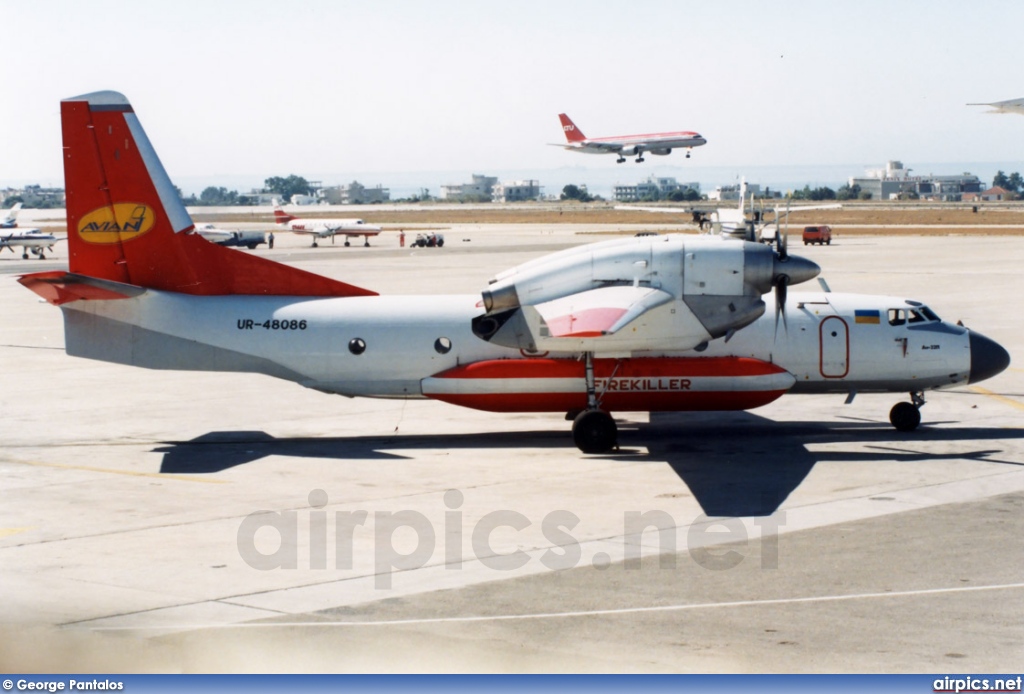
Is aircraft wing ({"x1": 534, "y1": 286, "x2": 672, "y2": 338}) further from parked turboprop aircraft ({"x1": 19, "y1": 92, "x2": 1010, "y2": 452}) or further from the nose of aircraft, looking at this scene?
the nose of aircraft

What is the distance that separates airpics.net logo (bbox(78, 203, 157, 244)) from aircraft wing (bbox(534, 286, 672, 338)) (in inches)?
376

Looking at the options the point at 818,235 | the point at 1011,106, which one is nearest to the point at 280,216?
the point at 818,235

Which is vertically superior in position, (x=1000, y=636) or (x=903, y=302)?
(x=903, y=302)

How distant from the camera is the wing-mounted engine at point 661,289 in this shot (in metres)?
23.9

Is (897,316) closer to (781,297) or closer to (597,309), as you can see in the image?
(781,297)

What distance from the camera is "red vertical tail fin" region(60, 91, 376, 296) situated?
26.3m

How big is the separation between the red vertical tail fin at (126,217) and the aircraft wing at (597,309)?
25.3 ft

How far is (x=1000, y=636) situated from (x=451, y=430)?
16.5 metres

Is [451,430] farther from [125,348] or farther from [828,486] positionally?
[828,486]

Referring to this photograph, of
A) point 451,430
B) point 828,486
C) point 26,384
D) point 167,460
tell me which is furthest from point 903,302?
point 26,384

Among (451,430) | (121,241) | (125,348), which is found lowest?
(451,430)

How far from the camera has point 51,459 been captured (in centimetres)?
2450

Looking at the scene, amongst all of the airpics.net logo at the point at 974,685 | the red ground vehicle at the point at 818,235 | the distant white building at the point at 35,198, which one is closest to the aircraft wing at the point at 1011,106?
the airpics.net logo at the point at 974,685

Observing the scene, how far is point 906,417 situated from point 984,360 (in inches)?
85.2
